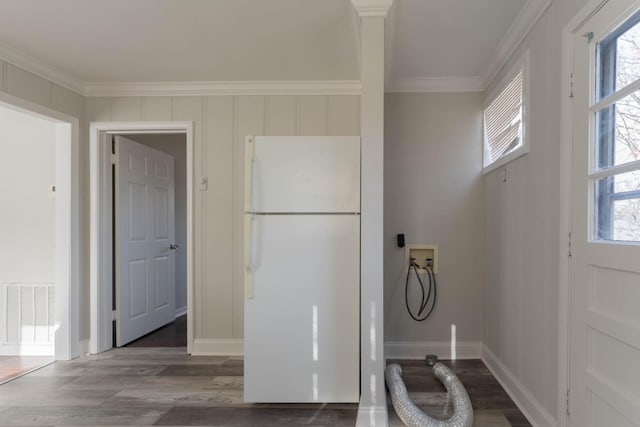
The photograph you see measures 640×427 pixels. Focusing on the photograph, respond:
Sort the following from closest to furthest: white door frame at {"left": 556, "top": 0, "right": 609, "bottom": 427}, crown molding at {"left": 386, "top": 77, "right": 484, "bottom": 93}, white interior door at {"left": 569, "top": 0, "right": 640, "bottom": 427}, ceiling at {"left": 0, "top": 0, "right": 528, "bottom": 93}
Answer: white interior door at {"left": 569, "top": 0, "right": 640, "bottom": 427} → white door frame at {"left": 556, "top": 0, "right": 609, "bottom": 427} → ceiling at {"left": 0, "top": 0, "right": 528, "bottom": 93} → crown molding at {"left": 386, "top": 77, "right": 484, "bottom": 93}

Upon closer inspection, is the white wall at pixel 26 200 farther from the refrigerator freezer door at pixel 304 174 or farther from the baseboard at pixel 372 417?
the baseboard at pixel 372 417

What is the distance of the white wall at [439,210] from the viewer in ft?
10.00

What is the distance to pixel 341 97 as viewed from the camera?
3121 mm

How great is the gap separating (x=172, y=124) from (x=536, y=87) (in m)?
2.81

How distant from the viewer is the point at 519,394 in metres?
2.21

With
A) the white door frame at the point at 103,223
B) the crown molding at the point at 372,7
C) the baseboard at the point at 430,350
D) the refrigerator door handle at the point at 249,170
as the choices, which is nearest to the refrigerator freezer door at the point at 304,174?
the refrigerator door handle at the point at 249,170

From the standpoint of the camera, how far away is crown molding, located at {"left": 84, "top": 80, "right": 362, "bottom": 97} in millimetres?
3092

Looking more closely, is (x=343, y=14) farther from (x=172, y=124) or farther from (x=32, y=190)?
(x=32, y=190)

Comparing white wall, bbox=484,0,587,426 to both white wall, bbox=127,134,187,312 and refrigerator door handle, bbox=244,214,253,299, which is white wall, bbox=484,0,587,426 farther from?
white wall, bbox=127,134,187,312

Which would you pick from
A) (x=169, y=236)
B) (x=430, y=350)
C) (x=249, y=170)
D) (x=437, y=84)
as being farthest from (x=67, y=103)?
(x=430, y=350)

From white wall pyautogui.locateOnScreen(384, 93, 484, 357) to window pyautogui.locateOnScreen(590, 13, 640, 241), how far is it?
1547mm

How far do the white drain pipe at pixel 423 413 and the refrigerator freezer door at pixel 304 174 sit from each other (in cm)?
116

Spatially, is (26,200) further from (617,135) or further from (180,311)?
(617,135)

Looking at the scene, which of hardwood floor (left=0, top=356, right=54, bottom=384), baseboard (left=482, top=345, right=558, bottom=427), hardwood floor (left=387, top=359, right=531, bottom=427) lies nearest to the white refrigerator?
hardwood floor (left=387, top=359, right=531, bottom=427)
